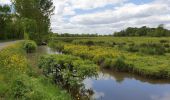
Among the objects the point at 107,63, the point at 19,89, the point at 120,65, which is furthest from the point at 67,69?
the point at 107,63

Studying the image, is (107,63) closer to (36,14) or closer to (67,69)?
(67,69)

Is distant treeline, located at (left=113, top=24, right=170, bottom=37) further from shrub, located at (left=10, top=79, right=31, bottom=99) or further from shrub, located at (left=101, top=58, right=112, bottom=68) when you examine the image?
shrub, located at (left=10, top=79, right=31, bottom=99)

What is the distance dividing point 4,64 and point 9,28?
57.8 metres

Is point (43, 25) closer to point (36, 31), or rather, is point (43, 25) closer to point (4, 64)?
point (36, 31)

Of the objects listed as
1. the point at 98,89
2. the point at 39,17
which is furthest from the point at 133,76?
the point at 39,17

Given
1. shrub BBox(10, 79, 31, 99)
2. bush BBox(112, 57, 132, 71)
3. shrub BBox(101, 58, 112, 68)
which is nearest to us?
shrub BBox(10, 79, 31, 99)

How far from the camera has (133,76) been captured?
23578 millimetres

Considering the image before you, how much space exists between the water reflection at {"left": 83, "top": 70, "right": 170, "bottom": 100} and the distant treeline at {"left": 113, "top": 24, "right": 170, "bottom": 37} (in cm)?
8368

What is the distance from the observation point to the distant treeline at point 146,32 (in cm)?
10525

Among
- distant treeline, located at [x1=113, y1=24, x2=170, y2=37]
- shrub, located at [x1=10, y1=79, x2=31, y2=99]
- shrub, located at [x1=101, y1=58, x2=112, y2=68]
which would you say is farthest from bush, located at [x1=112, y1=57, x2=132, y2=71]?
distant treeline, located at [x1=113, y1=24, x2=170, y2=37]

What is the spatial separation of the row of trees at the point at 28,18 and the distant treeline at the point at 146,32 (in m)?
46.7

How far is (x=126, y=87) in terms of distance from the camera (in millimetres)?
19703

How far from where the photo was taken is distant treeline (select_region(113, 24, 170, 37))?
10525 cm

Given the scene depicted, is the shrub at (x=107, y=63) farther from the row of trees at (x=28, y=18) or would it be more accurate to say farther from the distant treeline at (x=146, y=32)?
the distant treeline at (x=146, y=32)
